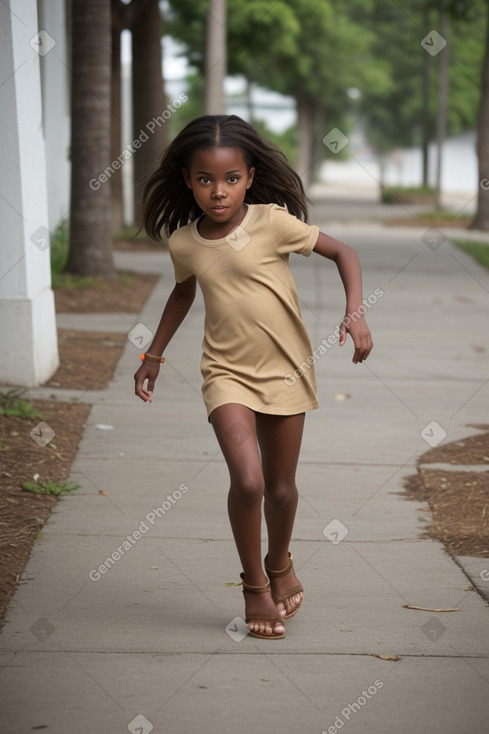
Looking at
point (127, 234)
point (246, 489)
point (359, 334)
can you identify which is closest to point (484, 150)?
point (127, 234)

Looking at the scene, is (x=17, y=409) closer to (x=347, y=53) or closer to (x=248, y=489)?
(x=248, y=489)

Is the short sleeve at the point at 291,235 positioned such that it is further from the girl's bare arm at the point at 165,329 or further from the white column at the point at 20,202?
the white column at the point at 20,202

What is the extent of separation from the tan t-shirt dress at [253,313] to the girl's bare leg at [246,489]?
6 centimetres

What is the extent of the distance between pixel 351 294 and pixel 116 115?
15.0 metres

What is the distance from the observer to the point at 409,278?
16281 mm

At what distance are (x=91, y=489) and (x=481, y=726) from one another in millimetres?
2879

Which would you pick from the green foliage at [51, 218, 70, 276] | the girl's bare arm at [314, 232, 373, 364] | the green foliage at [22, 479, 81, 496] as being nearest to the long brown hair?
the girl's bare arm at [314, 232, 373, 364]

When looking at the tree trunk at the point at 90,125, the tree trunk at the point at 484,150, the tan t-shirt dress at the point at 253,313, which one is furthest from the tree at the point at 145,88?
the tan t-shirt dress at the point at 253,313

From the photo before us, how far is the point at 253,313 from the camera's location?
403 cm

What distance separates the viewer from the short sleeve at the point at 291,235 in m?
4.07

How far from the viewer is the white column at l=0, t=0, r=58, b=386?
7523mm

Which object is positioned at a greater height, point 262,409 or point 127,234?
point 262,409

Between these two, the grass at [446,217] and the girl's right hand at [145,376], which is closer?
the girl's right hand at [145,376]

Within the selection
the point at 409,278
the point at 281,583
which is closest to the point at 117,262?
the point at 409,278
